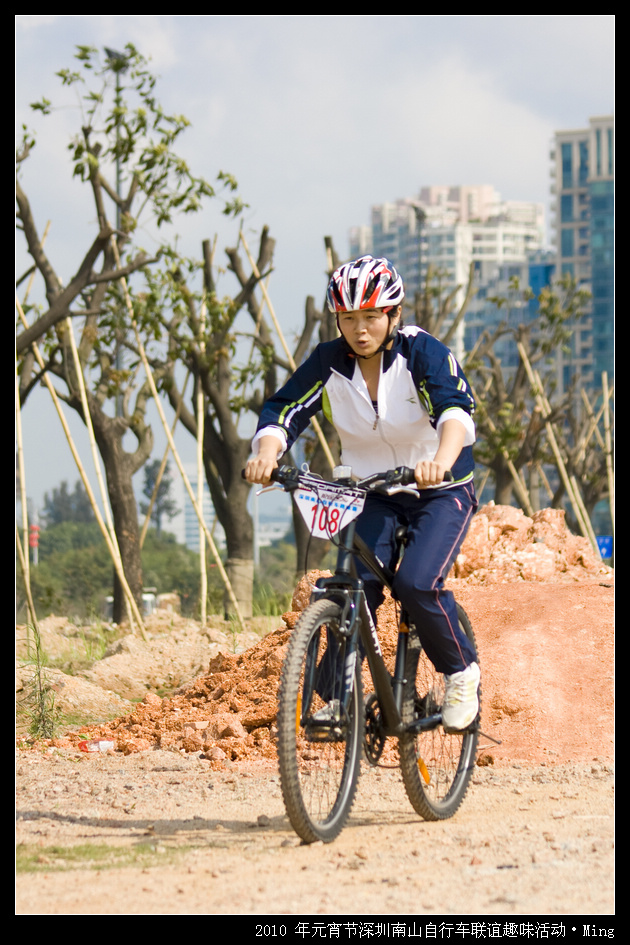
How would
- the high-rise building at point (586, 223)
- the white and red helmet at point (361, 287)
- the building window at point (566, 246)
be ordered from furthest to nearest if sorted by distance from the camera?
the building window at point (566, 246)
the high-rise building at point (586, 223)
the white and red helmet at point (361, 287)

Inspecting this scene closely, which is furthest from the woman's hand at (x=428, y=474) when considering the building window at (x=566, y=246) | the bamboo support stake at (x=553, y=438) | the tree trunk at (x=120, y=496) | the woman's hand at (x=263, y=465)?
the building window at (x=566, y=246)

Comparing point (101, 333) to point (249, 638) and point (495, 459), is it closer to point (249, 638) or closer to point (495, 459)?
point (249, 638)

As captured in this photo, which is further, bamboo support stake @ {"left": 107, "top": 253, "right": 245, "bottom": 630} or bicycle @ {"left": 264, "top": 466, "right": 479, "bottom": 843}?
bamboo support stake @ {"left": 107, "top": 253, "right": 245, "bottom": 630}

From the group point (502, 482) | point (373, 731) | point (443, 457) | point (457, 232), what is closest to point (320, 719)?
point (373, 731)

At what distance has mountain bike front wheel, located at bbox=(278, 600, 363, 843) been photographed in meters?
3.85

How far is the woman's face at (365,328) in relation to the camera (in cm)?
430

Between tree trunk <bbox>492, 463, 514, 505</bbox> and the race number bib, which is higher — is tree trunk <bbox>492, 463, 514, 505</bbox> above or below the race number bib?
above

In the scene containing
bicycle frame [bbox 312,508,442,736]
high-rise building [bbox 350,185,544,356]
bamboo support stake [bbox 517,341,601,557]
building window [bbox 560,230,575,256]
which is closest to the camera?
bicycle frame [bbox 312,508,442,736]

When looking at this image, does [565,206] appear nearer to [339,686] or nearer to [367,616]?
[367,616]

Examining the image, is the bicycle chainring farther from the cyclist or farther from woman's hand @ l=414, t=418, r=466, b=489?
woman's hand @ l=414, t=418, r=466, b=489

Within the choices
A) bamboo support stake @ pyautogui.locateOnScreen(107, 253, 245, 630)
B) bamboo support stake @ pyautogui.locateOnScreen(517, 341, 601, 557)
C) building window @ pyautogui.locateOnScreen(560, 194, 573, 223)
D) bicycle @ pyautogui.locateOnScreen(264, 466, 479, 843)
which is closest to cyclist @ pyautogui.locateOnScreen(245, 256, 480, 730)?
bicycle @ pyautogui.locateOnScreen(264, 466, 479, 843)

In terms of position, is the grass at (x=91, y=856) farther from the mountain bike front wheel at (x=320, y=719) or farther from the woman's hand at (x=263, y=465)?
the woman's hand at (x=263, y=465)

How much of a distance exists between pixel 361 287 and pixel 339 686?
1.38m
